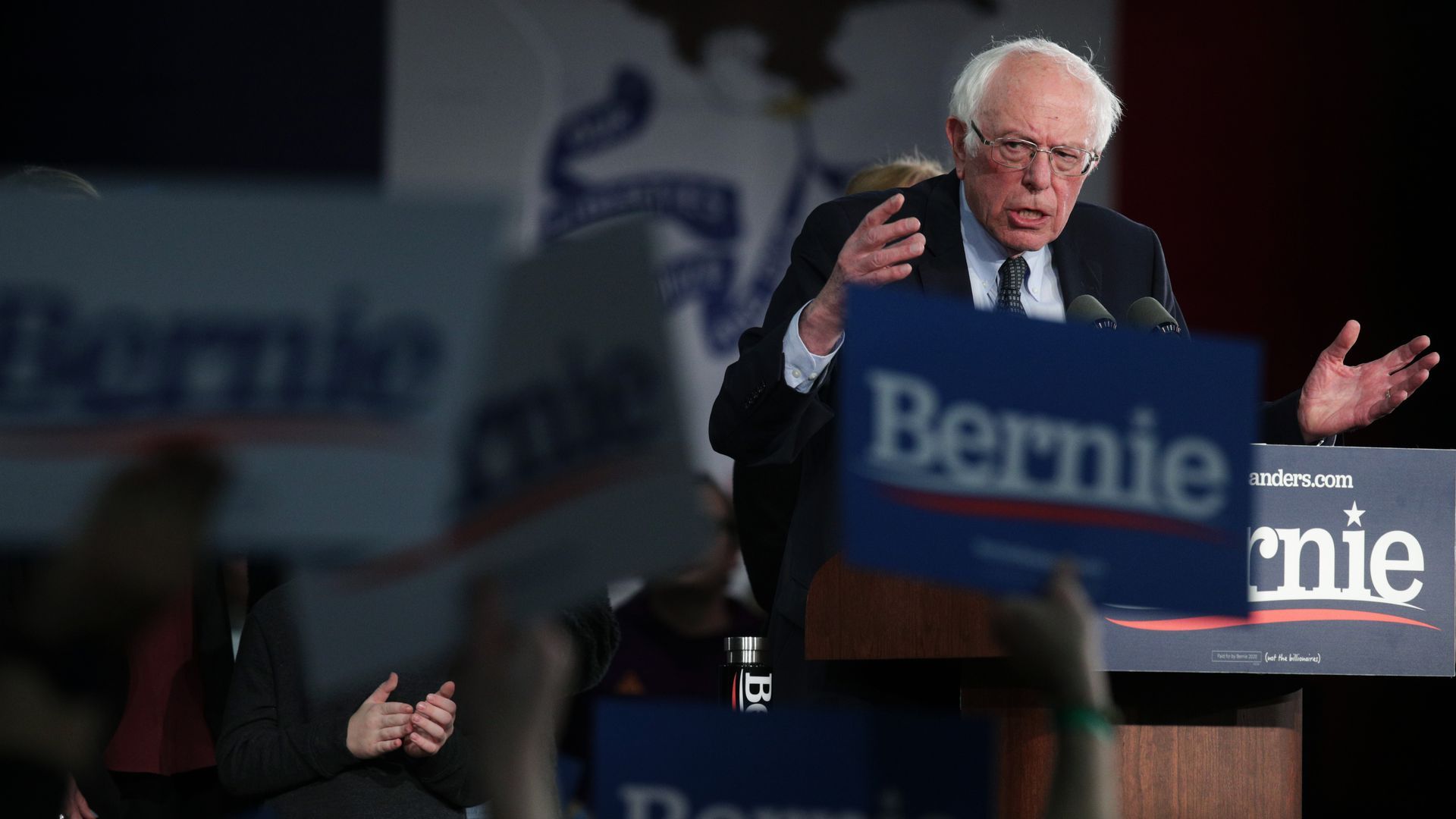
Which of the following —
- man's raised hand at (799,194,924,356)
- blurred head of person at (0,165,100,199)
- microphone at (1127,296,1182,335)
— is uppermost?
blurred head of person at (0,165,100,199)

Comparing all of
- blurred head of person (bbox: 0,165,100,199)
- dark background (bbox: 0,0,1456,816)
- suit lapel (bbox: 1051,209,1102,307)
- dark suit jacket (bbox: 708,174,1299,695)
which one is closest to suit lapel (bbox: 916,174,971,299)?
dark suit jacket (bbox: 708,174,1299,695)

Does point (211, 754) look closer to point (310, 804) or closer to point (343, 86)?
point (310, 804)

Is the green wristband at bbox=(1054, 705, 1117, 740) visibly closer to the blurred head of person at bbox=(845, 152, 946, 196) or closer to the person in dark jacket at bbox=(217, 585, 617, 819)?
the person in dark jacket at bbox=(217, 585, 617, 819)

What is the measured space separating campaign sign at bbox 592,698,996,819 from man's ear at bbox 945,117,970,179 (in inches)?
44.3

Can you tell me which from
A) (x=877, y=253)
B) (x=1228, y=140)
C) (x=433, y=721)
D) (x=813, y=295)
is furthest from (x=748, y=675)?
(x=1228, y=140)

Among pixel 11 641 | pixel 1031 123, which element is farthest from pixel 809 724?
pixel 1031 123

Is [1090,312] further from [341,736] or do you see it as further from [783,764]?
[341,736]

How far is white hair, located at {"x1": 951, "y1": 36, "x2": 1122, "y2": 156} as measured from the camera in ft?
6.48

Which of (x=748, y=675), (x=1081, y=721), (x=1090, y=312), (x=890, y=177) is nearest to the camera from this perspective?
(x=1081, y=721)

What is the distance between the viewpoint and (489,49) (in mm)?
4727

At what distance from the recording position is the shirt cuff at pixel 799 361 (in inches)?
66.8

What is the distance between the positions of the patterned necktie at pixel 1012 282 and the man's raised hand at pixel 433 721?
2.74 ft

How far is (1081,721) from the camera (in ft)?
3.27

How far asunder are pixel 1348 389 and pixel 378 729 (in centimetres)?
124
